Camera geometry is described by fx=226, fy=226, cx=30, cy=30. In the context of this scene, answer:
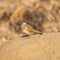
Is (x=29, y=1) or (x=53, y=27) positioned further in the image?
(x=29, y=1)

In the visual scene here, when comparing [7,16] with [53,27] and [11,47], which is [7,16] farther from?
[11,47]

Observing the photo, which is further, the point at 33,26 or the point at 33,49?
the point at 33,26

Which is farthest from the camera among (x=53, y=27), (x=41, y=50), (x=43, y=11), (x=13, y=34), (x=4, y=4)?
(x=4, y=4)

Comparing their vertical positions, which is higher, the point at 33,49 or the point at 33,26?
the point at 33,49

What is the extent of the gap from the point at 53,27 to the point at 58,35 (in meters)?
0.64

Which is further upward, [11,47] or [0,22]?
[11,47]

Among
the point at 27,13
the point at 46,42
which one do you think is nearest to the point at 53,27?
the point at 27,13

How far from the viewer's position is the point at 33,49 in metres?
1.43

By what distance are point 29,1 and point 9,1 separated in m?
0.30

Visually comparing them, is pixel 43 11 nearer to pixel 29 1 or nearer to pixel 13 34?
pixel 29 1

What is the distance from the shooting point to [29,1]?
2912mm

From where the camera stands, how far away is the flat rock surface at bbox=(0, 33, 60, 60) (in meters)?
1.39

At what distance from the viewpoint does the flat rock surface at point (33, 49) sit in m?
1.39

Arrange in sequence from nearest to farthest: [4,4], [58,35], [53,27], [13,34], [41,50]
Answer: [41,50], [58,35], [13,34], [53,27], [4,4]
